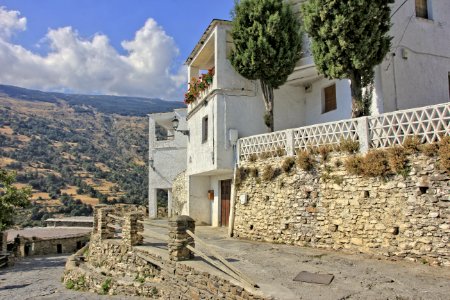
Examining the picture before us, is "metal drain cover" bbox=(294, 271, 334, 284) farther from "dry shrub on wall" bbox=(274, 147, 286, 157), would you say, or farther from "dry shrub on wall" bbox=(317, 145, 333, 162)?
"dry shrub on wall" bbox=(274, 147, 286, 157)

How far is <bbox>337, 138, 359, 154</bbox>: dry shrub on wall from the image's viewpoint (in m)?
10.3

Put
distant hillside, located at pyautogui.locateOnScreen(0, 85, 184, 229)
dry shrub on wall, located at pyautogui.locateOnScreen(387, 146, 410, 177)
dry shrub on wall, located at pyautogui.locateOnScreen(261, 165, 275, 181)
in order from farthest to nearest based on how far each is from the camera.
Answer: distant hillside, located at pyautogui.locateOnScreen(0, 85, 184, 229) → dry shrub on wall, located at pyautogui.locateOnScreen(261, 165, 275, 181) → dry shrub on wall, located at pyautogui.locateOnScreen(387, 146, 410, 177)

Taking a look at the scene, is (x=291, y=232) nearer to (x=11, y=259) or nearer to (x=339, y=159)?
(x=339, y=159)

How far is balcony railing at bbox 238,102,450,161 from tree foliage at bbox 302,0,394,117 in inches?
50.4

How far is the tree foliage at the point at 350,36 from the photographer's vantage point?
1084 centimetres

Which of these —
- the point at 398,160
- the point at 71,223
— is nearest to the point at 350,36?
the point at 398,160

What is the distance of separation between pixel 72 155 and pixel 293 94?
233 feet

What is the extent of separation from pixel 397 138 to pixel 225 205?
376 inches

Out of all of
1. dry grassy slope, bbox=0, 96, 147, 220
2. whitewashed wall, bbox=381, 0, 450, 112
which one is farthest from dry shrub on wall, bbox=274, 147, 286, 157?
dry grassy slope, bbox=0, 96, 147, 220

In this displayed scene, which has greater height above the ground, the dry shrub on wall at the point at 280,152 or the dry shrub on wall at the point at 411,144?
the dry shrub on wall at the point at 280,152

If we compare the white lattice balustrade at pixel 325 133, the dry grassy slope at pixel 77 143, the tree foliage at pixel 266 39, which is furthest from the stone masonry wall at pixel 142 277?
the dry grassy slope at pixel 77 143

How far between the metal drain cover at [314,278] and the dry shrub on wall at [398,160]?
3.11 metres

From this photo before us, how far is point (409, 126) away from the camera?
359 inches

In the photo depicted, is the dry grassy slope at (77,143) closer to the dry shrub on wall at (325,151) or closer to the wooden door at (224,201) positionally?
the wooden door at (224,201)
